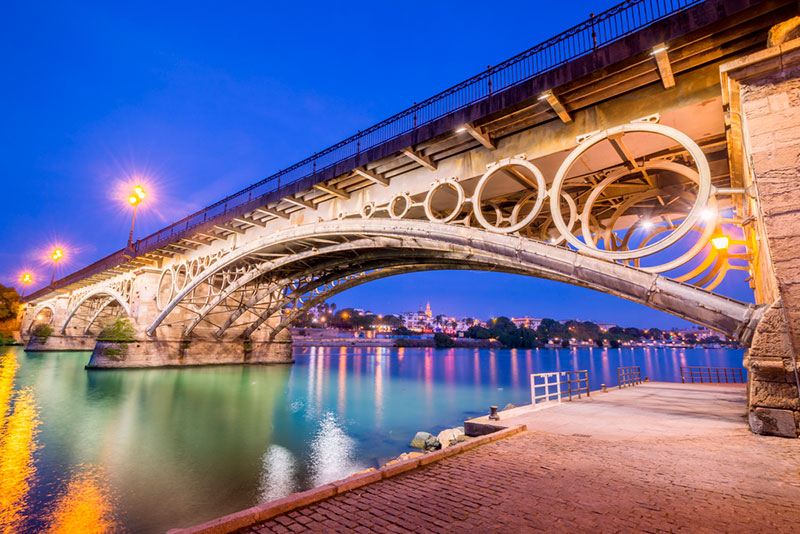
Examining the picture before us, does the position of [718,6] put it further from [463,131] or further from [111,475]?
[111,475]

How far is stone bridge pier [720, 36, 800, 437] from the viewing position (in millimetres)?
5312

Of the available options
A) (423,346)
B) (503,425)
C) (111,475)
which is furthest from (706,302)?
(423,346)

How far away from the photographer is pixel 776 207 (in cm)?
548

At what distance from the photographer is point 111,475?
24.0ft

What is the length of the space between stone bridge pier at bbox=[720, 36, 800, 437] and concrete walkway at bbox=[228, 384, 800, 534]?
0.65 metres

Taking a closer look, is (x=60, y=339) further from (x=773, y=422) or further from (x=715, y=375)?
(x=715, y=375)

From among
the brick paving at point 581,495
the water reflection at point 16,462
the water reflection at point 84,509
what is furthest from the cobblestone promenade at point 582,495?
the water reflection at point 16,462

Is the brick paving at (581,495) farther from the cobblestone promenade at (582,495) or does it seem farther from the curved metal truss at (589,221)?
the curved metal truss at (589,221)

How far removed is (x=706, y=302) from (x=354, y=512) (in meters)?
7.24

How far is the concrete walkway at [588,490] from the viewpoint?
3.12m

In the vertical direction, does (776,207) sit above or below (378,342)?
above

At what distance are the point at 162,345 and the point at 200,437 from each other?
19.6m

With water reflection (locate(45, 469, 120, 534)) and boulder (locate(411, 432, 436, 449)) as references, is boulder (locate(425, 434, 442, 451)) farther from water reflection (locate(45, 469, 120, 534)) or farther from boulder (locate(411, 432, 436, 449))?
A: water reflection (locate(45, 469, 120, 534))

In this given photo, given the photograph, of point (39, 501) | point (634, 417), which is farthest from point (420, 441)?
point (39, 501)
